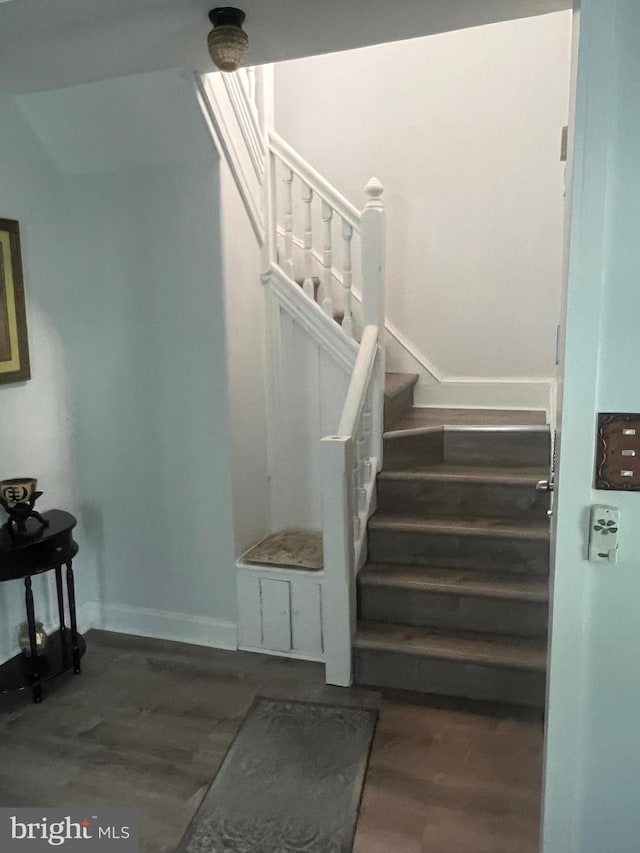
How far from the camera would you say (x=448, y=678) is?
2.63 m

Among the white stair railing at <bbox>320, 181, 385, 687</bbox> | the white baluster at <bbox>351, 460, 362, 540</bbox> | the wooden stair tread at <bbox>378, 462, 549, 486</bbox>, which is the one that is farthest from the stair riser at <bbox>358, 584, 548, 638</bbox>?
the wooden stair tread at <bbox>378, 462, 549, 486</bbox>

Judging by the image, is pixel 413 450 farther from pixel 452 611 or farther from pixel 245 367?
pixel 245 367

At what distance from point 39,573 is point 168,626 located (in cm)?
74

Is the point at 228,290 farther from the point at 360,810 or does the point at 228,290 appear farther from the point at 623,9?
the point at 360,810

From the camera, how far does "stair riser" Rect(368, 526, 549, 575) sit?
2.82 meters

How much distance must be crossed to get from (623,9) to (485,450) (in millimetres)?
2277

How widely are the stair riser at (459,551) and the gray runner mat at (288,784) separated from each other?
2.35ft

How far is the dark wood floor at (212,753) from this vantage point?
6.52ft

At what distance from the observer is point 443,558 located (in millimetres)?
2932

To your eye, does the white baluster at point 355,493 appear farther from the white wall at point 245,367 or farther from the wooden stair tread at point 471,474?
the white wall at point 245,367

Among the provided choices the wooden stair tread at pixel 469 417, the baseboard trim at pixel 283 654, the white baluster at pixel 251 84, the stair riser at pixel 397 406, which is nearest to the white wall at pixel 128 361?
the baseboard trim at pixel 283 654

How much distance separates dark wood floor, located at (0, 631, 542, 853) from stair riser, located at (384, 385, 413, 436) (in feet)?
4.28

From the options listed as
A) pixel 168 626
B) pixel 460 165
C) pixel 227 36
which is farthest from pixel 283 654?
pixel 460 165

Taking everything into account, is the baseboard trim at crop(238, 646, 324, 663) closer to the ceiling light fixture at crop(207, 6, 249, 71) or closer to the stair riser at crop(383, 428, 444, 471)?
the stair riser at crop(383, 428, 444, 471)
